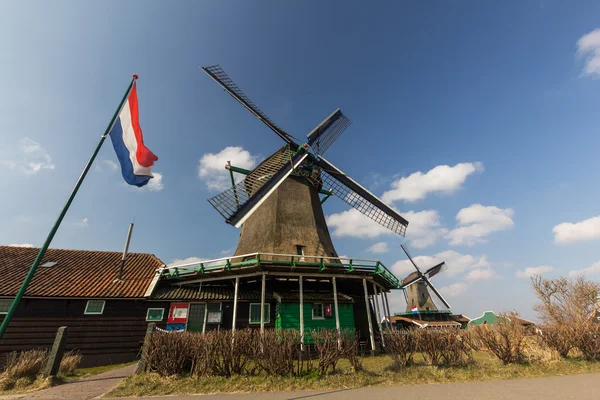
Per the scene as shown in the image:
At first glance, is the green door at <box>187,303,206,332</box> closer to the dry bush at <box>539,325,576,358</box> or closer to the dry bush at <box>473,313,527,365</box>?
the dry bush at <box>473,313,527,365</box>

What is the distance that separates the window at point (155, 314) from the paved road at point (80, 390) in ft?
16.1

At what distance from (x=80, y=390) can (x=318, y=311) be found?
1103cm

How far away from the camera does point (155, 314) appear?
1563cm

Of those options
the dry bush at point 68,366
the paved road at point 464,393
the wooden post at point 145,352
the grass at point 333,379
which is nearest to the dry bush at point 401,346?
the grass at point 333,379

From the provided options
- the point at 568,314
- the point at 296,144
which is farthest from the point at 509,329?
the point at 568,314

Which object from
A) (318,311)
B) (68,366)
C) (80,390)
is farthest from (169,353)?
(318,311)

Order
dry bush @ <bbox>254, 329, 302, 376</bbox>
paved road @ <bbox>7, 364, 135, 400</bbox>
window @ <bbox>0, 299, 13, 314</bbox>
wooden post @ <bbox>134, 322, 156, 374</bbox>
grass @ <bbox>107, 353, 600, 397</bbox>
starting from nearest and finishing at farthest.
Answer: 1. paved road @ <bbox>7, 364, 135, 400</bbox>
2. grass @ <bbox>107, 353, 600, 397</bbox>
3. dry bush @ <bbox>254, 329, 302, 376</bbox>
4. wooden post @ <bbox>134, 322, 156, 374</bbox>
5. window @ <bbox>0, 299, 13, 314</bbox>

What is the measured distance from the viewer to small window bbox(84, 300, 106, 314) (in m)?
14.7

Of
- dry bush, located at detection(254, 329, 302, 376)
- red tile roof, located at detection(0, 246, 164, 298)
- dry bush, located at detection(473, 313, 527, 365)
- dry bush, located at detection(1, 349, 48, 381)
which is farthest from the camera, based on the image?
red tile roof, located at detection(0, 246, 164, 298)

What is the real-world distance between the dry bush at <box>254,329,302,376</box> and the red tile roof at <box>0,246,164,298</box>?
9.79 metres

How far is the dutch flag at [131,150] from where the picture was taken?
8.23m

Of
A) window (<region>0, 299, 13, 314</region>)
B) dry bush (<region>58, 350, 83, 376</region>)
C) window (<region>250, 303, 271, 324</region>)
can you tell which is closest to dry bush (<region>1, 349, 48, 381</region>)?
dry bush (<region>58, 350, 83, 376</region>)

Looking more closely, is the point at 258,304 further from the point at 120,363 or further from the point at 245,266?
the point at 120,363

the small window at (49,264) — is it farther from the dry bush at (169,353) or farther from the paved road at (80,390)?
the dry bush at (169,353)
